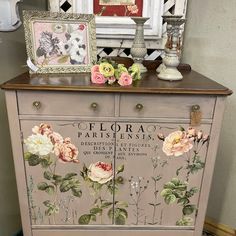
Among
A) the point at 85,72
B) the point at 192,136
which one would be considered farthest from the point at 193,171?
the point at 85,72

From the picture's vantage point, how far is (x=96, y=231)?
1160mm

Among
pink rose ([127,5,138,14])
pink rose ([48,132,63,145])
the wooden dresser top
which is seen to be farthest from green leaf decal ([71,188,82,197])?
pink rose ([127,5,138,14])

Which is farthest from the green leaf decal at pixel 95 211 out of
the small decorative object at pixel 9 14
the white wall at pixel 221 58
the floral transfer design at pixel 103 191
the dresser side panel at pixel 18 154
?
the small decorative object at pixel 9 14

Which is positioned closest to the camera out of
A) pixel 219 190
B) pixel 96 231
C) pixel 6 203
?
pixel 96 231

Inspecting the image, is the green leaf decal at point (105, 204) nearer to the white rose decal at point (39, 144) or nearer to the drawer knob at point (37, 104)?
the white rose decal at point (39, 144)

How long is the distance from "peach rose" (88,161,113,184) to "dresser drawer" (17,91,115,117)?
218mm

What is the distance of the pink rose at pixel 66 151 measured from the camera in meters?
1.03

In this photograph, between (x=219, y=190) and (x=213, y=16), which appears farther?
(x=219, y=190)

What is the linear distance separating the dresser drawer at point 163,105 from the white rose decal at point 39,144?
0.31m

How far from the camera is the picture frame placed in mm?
1093

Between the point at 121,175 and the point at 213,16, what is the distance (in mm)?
931

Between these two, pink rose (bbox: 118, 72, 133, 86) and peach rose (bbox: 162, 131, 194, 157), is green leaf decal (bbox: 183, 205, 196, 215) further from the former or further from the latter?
pink rose (bbox: 118, 72, 133, 86)

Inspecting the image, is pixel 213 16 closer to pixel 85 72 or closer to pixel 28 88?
pixel 85 72

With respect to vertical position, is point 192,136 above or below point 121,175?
above
